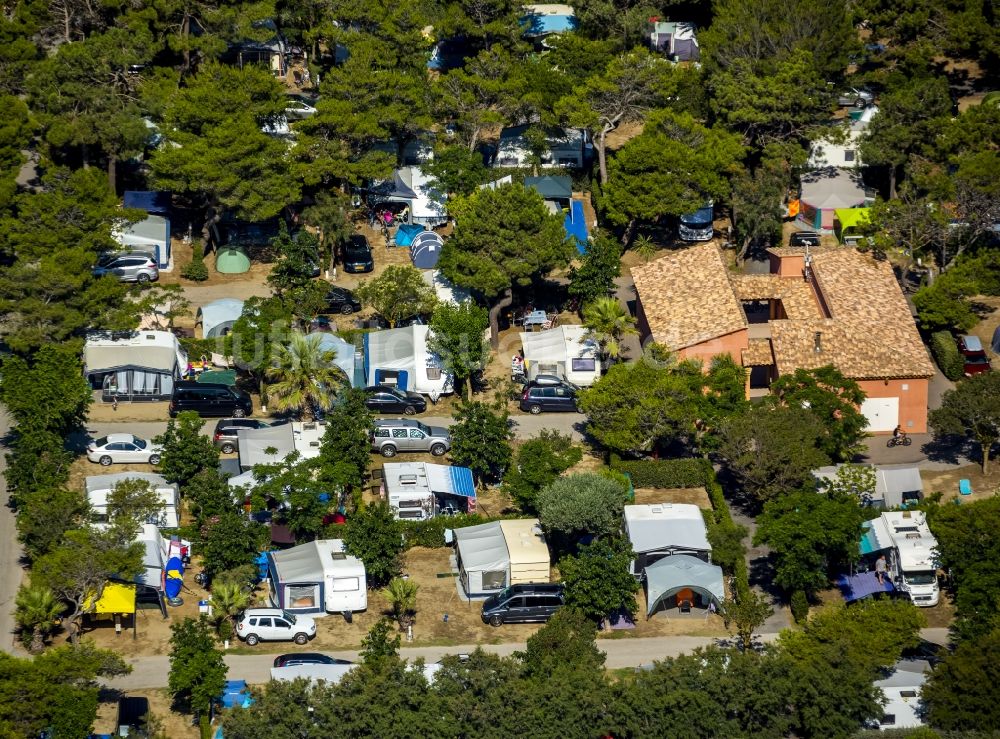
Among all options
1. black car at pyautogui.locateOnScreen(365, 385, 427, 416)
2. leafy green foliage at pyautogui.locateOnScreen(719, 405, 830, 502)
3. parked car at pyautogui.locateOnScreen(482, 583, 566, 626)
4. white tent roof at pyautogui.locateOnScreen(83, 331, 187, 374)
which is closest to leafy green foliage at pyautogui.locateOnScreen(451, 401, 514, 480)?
black car at pyautogui.locateOnScreen(365, 385, 427, 416)

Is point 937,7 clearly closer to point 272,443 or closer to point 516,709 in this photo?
point 272,443

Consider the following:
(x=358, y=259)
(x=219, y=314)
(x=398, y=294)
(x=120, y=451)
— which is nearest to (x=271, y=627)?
(x=120, y=451)

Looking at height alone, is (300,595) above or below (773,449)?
below

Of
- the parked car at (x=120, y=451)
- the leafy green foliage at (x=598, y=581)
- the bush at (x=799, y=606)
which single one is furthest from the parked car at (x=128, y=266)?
the bush at (x=799, y=606)

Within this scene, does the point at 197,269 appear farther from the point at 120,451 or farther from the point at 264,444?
the point at 264,444

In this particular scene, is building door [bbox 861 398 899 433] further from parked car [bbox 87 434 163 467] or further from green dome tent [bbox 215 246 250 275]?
green dome tent [bbox 215 246 250 275]

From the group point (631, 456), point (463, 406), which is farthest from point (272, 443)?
point (631, 456)

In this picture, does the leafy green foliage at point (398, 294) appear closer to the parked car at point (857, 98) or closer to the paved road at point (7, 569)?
the paved road at point (7, 569)
